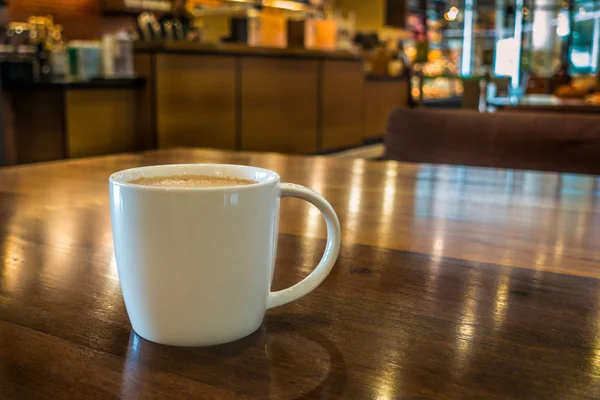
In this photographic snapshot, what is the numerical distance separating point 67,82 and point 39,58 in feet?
2.58

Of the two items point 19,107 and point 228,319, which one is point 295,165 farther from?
point 19,107

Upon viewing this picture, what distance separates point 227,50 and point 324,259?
3.76m

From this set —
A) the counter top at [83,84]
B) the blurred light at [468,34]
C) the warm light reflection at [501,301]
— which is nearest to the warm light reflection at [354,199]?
the warm light reflection at [501,301]

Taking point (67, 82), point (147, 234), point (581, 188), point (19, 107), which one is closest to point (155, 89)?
point (67, 82)

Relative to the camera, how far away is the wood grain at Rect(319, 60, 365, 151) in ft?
16.6

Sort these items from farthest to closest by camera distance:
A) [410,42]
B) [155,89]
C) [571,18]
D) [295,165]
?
[410,42]
[571,18]
[155,89]
[295,165]

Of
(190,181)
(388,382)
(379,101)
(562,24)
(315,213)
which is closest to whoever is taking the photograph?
(388,382)

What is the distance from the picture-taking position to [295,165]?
130 centimetres

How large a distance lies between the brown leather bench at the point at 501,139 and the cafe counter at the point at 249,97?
2.28 metres

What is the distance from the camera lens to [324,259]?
1.53 feet

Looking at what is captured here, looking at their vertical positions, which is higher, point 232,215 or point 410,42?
point 410,42

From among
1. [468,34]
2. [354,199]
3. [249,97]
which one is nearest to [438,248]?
[354,199]

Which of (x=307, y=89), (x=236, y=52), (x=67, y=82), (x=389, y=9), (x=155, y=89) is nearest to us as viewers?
(x=67, y=82)

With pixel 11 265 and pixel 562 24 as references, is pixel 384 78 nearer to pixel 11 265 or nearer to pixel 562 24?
pixel 562 24
